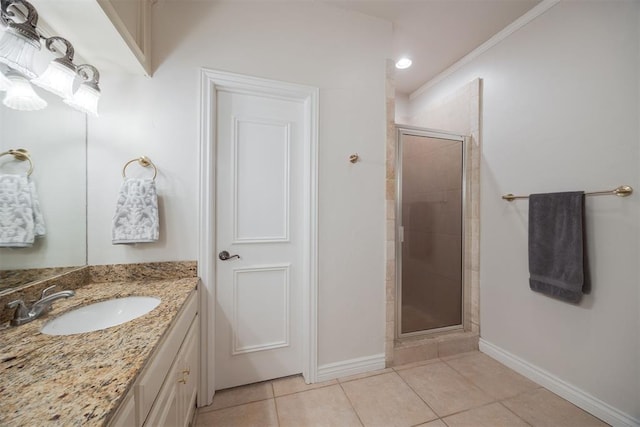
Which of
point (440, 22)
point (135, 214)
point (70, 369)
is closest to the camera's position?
point (70, 369)

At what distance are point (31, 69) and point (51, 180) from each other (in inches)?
19.9

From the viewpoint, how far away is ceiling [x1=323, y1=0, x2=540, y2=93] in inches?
67.0

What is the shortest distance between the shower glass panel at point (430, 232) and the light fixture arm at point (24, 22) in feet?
6.89

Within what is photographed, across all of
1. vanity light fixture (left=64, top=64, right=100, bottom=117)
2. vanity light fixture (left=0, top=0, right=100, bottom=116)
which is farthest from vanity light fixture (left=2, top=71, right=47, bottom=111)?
vanity light fixture (left=64, top=64, right=100, bottom=117)

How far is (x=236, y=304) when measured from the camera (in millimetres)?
1594

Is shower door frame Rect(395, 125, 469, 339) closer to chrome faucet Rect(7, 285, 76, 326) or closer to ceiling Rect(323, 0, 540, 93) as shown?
ceiling Rect(323, 0, 540, 93)

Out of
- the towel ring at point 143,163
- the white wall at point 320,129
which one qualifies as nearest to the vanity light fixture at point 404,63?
the white wall at point 320,129

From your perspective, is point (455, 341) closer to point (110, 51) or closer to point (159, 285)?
point (159, 285)

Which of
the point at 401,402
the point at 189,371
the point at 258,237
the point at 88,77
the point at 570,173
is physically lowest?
the point at 401,402

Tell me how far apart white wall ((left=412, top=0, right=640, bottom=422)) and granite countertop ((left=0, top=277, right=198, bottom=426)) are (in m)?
2.33

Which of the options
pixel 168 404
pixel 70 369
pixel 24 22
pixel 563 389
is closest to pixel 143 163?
pixel 24 22

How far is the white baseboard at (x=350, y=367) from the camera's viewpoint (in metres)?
1.69

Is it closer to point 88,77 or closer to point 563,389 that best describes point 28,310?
point 88,77

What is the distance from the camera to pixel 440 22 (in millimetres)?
1868
